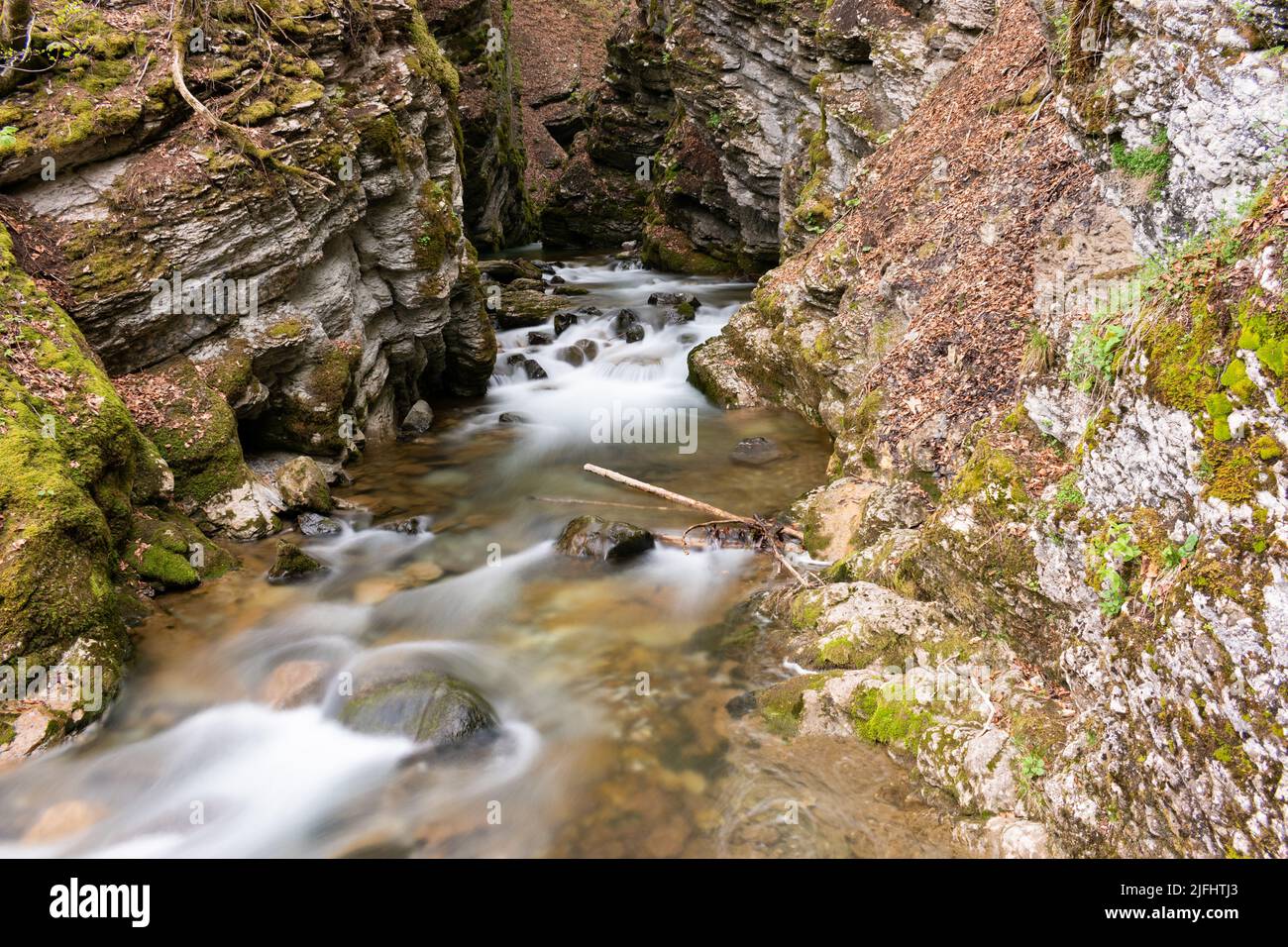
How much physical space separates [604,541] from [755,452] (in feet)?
12.6

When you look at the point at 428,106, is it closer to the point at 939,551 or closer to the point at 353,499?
the point at 353,499

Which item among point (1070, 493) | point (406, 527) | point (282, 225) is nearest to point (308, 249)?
point (282, 225)

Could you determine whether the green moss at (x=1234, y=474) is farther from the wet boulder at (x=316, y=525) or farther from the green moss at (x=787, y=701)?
the wet boulder at (x=316, y=525)

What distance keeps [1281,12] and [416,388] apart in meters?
13.3

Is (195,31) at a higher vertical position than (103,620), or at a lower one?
higher

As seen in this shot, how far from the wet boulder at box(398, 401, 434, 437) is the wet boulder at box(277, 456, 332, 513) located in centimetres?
327

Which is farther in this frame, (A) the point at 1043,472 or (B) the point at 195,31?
(B) the point at 195,31

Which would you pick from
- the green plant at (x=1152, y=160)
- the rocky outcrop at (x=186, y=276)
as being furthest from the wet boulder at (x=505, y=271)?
the green plant at (x=1152, y=160)

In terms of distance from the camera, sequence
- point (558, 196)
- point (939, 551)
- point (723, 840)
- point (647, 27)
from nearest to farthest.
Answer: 1. point (723, 840)
2. point (939, 551)
3. point (647, 27)
4. point (558, 196)

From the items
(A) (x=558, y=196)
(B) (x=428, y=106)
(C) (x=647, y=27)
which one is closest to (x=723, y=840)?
(B) (x=428, y=106)

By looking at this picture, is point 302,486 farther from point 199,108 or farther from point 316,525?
point 199,108

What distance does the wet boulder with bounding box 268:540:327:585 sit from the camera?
830cm

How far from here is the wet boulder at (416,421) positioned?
13.5 meters

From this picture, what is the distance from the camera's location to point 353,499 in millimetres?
10609
